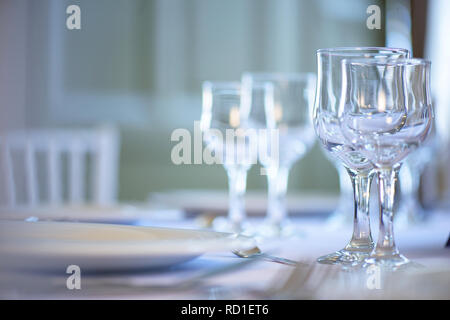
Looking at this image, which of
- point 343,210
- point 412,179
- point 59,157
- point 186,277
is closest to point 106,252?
point 186,277

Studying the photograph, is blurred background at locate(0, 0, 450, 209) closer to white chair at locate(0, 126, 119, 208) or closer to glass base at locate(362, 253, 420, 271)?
white chair at locate(0, 126, 119, 208)

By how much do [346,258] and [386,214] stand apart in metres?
0.06

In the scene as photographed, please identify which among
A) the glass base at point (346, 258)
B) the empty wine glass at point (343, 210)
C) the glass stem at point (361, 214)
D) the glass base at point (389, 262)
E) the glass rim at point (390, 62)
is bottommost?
the empty wine glass at point (343, 210)

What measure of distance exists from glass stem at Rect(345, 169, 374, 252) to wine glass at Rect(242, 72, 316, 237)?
22 cm

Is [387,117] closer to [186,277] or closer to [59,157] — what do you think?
[186,277]

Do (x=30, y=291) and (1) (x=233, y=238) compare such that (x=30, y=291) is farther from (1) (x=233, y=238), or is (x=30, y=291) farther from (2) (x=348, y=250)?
(2) (x=348, y=250)

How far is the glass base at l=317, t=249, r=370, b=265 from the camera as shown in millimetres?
509

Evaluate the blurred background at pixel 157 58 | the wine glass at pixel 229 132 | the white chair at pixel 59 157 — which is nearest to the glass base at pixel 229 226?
the wine glass at pixel 229 132

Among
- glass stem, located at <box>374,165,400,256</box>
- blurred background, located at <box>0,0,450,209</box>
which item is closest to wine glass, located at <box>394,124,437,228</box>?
glass stem, located at <box>374,165,400,256</box>

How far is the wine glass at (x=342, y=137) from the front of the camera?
Answer: 1.69 ft

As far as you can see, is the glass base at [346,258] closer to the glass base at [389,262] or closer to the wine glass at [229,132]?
the glass base at [389,262]

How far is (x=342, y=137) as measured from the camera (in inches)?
20.4

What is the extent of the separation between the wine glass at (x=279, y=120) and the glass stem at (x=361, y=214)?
0.71 feet
